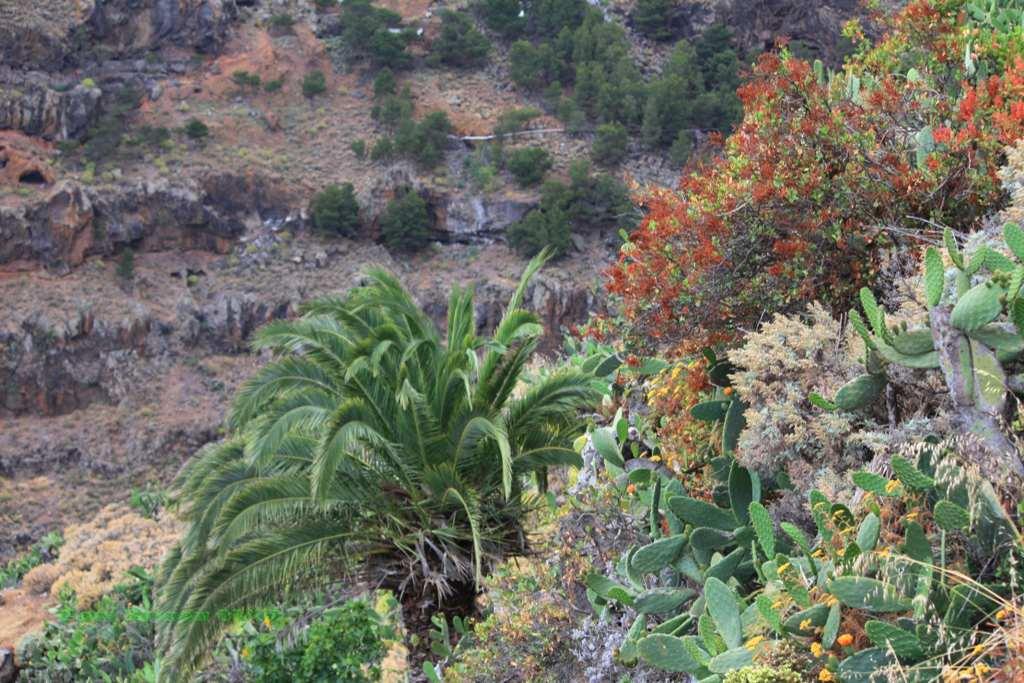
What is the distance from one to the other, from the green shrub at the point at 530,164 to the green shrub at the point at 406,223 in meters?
3.27

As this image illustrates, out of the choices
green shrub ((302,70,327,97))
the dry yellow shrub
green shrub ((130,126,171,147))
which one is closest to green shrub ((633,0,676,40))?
green shrub ((302,70,327,97))

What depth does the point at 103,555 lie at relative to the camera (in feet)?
62.3

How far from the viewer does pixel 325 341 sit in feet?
27.8

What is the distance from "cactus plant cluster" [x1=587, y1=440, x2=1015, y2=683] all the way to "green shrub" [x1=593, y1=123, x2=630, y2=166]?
31.5 metres

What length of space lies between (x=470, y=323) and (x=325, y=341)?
1.14 metres

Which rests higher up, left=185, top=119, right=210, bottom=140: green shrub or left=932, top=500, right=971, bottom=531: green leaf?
left=932, top=500, right=971, bottom=531: green leaf

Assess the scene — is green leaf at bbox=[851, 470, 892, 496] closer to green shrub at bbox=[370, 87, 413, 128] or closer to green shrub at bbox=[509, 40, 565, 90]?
green shrub at bbox=[370, 87, 413, 128]

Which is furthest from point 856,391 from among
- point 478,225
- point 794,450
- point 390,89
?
point 390,89

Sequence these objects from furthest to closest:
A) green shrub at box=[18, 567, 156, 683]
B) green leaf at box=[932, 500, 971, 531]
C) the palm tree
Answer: green shrub at box=[18, 567, 156, 683] < the palm tree < green leaf at box=[932, 500, 971, 531]

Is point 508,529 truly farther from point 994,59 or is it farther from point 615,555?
point 994,59

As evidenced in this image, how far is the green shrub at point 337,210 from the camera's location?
34844 millimetres

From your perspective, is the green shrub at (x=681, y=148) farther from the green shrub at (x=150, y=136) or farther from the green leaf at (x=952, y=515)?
the green leaf at (x=952, y=515)

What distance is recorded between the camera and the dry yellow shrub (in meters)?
17.6

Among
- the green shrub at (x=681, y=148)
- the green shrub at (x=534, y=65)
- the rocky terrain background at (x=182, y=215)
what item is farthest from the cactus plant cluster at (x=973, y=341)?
the green shrub at (x=534, y=65)
